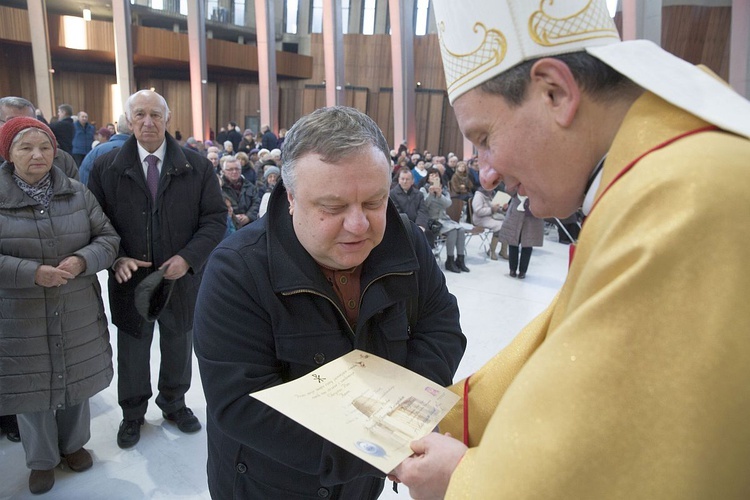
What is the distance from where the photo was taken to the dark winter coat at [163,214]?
2699 millimetres

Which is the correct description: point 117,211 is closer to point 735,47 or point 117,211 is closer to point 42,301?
point 42,301

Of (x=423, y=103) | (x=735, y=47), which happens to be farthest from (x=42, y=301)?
(x=423, y=103)

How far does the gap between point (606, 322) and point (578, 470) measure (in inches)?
6.8

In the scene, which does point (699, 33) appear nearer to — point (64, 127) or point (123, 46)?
point (64, 127)

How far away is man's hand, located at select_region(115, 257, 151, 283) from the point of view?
267 centimetres

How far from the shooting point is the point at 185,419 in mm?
3039

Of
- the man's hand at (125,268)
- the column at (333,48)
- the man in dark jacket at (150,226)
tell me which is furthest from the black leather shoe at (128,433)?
the column at (333,48)

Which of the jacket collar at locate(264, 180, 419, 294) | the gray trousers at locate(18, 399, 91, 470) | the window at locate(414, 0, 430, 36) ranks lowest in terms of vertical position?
the gray trousers at locate(18, 399, 91, 470)

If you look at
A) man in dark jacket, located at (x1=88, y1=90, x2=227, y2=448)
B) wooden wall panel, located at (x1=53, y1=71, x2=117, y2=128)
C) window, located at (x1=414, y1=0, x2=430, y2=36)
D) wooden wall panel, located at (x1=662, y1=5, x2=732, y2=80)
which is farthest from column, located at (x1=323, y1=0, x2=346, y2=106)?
man in dark jacket, located at (x1=88, y1=90, x2=227, y2=448)

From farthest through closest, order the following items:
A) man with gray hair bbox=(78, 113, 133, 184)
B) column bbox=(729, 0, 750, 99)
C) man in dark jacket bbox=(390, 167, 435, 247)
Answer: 1. column bbox=(729, 0, 750, 99)
2. man in dark jacket bbox=(390, 167, 435, 247)
3. man with gray hair bbox=(78, 113, 133, 184)

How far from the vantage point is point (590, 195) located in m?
0.83

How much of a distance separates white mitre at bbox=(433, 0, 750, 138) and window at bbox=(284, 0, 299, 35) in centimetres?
2270

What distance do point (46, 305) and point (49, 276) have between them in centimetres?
18

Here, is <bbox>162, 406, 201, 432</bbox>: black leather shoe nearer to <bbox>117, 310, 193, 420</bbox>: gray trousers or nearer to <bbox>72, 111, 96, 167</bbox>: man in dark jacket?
<bbox>117, 310, 193, 420</bbox>: gray trousers
